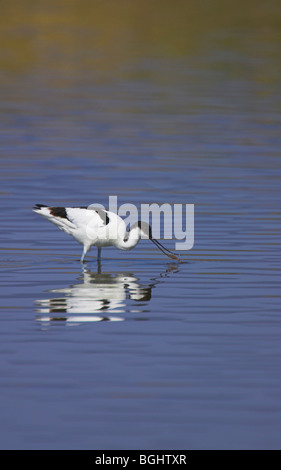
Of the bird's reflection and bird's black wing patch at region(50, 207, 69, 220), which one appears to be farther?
bird's black wing patch at region(50, 207, 69, 220)

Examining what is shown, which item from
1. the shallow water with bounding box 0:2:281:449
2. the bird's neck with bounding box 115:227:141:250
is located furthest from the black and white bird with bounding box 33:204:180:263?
the shallow water with bounding box 0:2:281:449

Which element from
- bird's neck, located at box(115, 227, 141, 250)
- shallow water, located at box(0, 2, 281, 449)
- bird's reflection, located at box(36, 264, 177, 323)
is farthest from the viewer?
bird's neck, located at box(115, 227, 141, 250)

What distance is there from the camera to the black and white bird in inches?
516

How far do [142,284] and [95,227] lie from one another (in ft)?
4.49

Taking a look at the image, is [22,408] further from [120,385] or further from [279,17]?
[279,17]

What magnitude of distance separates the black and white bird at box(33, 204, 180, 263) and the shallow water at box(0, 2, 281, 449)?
0.26m

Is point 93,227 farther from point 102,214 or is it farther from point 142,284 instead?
point 142,284

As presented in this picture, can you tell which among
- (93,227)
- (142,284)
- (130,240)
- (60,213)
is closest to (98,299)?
(142,284)

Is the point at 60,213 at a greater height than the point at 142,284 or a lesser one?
greater

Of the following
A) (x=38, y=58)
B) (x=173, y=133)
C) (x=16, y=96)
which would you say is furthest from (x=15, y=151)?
(x=38, y=58)

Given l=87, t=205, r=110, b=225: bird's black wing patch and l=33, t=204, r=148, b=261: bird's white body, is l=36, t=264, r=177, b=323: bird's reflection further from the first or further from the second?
l=87, t=205, r=110, b=225: bird's black wing patch

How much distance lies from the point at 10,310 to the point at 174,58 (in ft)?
88.7

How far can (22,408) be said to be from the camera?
8.02 m

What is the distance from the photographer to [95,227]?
43.0 feet
